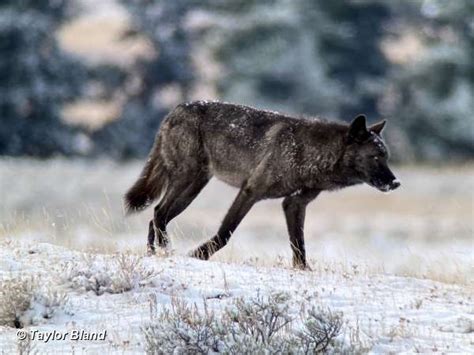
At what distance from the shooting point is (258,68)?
41688 millimetres

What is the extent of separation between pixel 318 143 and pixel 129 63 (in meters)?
29.9

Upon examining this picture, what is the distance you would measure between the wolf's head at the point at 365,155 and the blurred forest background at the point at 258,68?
81.5 ft

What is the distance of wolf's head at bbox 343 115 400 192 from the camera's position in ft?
36.1

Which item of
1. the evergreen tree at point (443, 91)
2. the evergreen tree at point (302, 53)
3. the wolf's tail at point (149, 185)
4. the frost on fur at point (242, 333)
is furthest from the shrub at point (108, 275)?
the evergreen tree at point (302, 53)

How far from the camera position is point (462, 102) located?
39812 mm

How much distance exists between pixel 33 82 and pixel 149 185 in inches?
926

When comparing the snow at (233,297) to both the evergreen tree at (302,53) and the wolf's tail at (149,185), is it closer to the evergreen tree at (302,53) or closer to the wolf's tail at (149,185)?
the wolf's tail at (149,185)

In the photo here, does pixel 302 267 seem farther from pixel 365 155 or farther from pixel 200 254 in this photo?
pixel 365 155

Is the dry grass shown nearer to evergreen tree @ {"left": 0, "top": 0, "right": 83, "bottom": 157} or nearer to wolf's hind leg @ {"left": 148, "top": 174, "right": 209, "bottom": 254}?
evergreen tree @ {"left": 0, "top": 0, "right": 83, "bottom": 157}

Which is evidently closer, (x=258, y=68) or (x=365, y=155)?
(x=365, y=155)

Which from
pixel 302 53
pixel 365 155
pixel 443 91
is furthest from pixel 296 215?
pixel 302 53

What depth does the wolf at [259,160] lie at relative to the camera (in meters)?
10.8

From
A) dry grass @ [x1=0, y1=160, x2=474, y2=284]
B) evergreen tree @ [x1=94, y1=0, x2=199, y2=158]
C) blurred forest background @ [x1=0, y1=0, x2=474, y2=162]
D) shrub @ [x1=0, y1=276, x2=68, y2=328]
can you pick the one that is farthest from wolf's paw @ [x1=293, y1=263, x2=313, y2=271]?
evergreen tree @ [x1=94, y1=0, x2=199, y2=158]

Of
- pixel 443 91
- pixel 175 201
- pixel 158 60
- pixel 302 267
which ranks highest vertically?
pixel 443 91
